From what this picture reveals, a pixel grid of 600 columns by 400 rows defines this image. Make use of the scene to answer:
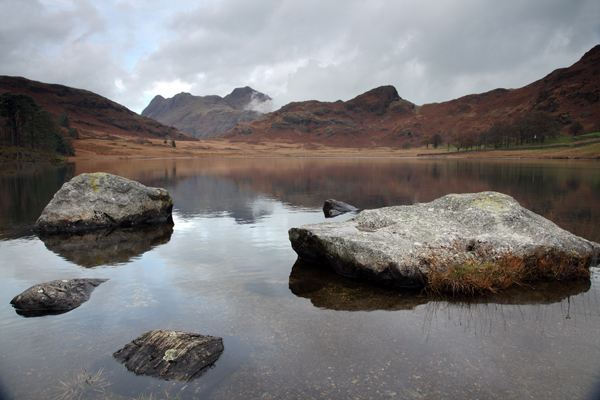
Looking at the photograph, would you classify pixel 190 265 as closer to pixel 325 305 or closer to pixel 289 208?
pixel 325 305

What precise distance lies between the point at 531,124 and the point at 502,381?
145796 mm

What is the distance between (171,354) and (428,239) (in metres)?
7.30

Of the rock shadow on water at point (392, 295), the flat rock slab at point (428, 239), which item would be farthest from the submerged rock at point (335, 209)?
the rock shadow on water at point (392, 295)

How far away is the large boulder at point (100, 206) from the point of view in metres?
14.9

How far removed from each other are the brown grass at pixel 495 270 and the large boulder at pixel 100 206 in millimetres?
13615

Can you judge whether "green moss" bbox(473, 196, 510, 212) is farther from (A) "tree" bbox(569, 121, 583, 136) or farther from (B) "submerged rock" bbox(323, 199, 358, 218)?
(A) "tree" bbox(569, 121, 583, 136)

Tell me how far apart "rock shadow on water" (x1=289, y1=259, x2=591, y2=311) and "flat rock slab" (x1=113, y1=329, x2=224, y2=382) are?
9.51ft

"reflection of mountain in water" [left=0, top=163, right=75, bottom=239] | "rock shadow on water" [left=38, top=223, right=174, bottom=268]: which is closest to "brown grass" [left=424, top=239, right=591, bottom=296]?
"rock shadow on water" [left=38, top=223, right=174, bottom=268]

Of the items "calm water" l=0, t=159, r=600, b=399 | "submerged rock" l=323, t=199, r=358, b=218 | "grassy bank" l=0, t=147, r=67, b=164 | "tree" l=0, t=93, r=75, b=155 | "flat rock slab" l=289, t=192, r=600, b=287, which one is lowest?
"calm water" l=0, t=159, r=600, b=399

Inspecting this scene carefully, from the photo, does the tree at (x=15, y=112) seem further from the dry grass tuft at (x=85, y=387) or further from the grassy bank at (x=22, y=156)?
the dry grass tuft at (x=85, y=387)

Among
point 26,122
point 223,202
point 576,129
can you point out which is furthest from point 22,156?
point 576,129

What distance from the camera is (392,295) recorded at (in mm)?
8148

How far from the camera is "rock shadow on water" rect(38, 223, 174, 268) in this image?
1127 centimetres

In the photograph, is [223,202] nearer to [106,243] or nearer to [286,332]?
[106,243]
